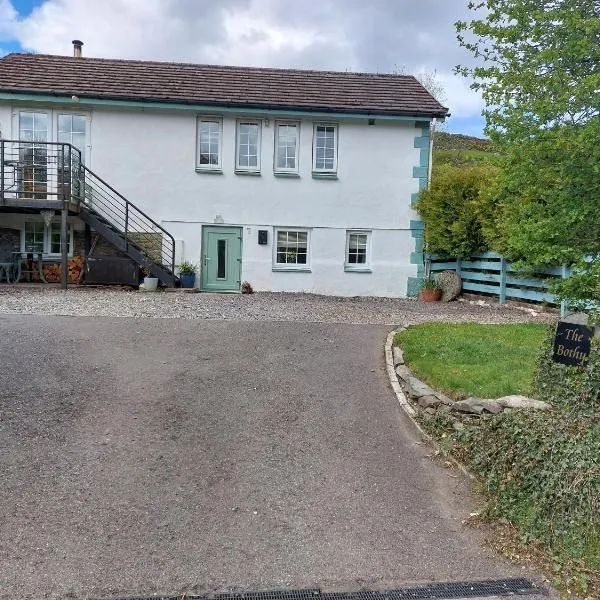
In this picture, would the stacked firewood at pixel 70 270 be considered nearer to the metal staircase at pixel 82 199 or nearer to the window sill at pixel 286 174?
the metal staircase at pixel 82 199

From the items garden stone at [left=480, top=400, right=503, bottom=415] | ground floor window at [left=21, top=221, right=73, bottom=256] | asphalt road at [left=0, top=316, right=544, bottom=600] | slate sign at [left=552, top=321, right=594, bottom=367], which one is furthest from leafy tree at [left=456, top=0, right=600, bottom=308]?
ground floor window at [left=21, top=221, right=73, bottom=256]

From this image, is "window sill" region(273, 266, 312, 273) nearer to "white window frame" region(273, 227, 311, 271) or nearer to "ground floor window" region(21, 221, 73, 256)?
"white window frame" region(273, 227, 311, 271)

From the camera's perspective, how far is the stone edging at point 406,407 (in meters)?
4.68

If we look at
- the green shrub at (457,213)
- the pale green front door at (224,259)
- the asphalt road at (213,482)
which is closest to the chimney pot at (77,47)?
the pale green front door at (224,259)

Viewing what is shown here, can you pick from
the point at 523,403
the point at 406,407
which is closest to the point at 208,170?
the point at 406,407

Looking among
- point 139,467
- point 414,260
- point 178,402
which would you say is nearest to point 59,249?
point 414,260

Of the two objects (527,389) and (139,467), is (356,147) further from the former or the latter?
(139,467)

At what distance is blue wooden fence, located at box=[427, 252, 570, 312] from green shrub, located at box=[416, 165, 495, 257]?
43cm

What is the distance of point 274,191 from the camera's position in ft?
53.1

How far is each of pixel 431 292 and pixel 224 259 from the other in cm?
626

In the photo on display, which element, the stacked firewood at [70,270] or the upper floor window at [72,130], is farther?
the stacked firewood at [70,270]

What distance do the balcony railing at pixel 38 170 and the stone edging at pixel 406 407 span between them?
10.5 metres

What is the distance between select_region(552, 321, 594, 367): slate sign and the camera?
436cm

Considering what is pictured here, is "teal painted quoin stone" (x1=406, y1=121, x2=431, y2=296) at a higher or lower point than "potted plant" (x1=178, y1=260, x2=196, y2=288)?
higher
